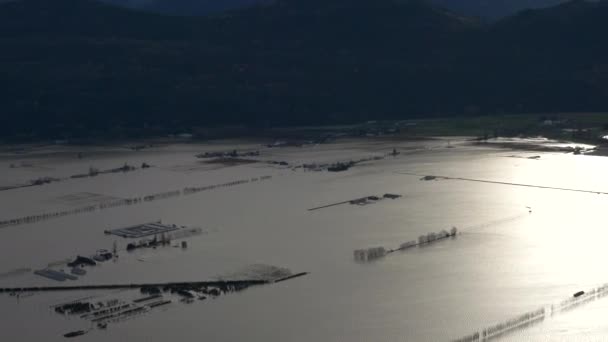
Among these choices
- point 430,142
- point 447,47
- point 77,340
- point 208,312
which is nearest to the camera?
point 77,340

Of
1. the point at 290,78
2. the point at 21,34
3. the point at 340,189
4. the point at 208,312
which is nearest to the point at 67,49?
the point at 21,34

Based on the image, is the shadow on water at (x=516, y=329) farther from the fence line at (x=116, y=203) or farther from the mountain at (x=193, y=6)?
the mountain at (x=193, y=6)

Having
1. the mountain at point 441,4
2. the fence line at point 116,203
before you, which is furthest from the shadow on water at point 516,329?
the mountain at point 441,4

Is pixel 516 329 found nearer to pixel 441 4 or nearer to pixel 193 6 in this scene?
pixel 441 4

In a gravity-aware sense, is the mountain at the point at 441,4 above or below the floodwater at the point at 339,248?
above

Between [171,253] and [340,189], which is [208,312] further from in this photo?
[340,189]

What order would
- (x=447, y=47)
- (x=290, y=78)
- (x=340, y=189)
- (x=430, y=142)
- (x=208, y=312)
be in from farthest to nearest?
1. (x=447, y=47)
2. (x=290, y=78)
3. (x=430, y=142)
4. (x=340, y=189)
5. (x=208, y=312)
